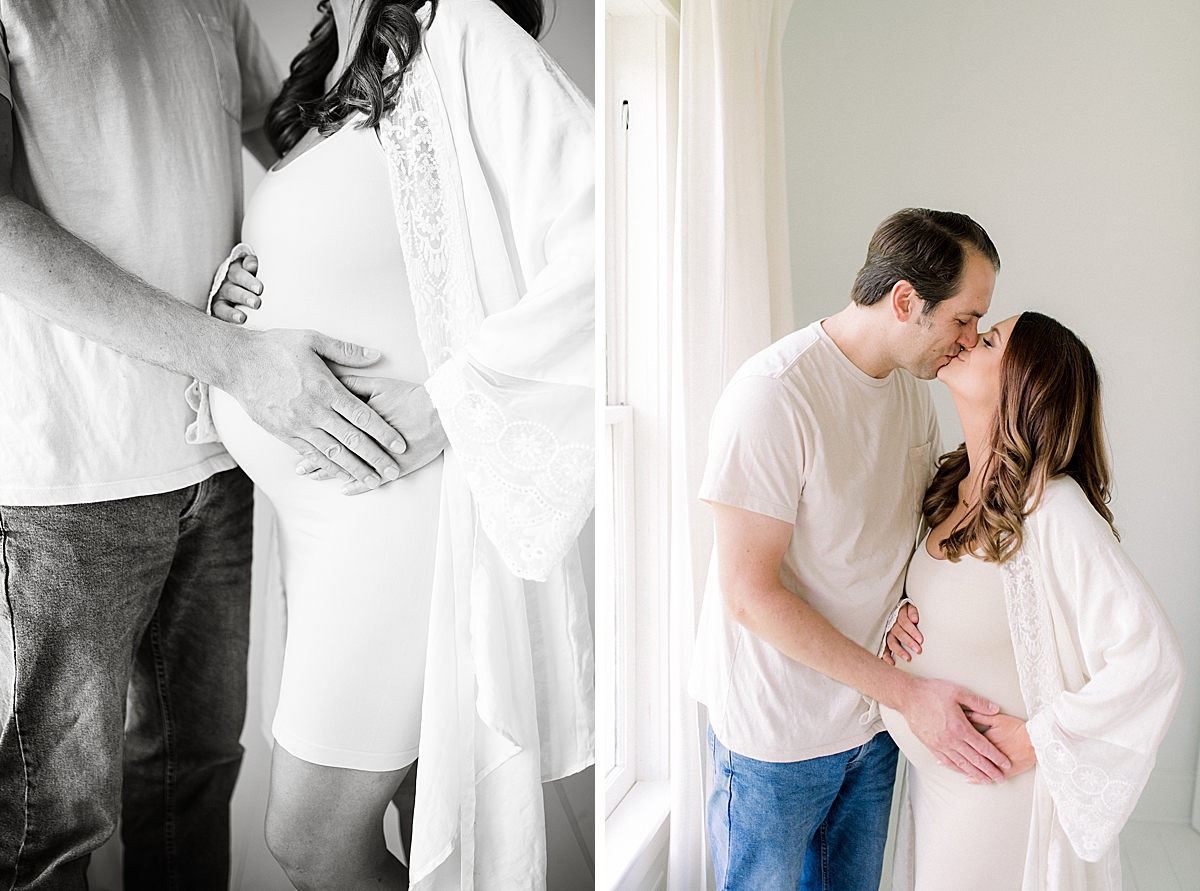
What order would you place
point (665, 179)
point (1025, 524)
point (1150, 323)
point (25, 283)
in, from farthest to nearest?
point (1150, 323), point (665, 179), point (1025, 524), point (25, 283)

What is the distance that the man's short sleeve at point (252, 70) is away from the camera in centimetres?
77

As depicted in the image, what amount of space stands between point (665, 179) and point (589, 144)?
885mm

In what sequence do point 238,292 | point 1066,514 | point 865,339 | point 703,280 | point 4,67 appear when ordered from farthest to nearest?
1. point 703,280
2. point 865,339
3. point 1066,514
4. point 238,292
5. point 4,67

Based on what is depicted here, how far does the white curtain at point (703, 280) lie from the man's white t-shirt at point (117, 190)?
0.95m

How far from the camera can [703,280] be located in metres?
1.59

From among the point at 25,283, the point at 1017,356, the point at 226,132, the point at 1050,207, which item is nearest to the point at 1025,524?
the point at 1017,356

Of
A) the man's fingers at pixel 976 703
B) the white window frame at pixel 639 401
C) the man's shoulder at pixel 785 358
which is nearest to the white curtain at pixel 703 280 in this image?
the white window frame at pixel 639 401

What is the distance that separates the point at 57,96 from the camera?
69 centimetres

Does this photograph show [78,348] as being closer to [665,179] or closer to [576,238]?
[576,238]

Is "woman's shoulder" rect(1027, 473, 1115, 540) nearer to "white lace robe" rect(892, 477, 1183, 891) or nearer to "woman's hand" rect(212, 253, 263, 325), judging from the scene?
"white lace robe" rect(892, 477, 1183, 891)

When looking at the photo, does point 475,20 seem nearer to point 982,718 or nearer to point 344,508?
point 344,508

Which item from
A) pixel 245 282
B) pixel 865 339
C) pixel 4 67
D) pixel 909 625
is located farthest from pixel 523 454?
pixel 909 625

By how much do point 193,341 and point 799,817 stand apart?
3.90ft

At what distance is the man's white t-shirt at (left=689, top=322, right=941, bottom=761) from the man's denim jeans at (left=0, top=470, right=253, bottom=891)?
0.71 meters
